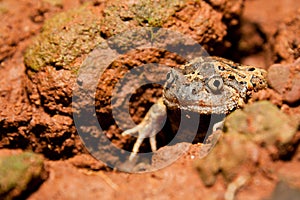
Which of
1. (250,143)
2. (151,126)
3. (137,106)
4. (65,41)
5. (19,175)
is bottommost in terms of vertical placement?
(19,175)

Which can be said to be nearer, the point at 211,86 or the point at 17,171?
the point at 17,171

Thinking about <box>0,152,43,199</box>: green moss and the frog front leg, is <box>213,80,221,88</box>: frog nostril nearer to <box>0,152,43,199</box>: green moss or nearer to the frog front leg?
the frog front leg

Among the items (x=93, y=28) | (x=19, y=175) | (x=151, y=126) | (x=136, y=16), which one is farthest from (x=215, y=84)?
(x=19, y=175)

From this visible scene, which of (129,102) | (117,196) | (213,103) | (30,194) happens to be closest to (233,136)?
(213,103)

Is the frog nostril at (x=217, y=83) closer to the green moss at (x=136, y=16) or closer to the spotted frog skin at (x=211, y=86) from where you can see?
the spotted frog skin at (x=211, y=86)

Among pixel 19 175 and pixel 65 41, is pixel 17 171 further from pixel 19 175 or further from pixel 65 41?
pixel 65 41

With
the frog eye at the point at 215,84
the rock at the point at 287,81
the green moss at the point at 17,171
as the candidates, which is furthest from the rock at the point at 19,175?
the rock at the point at 287,81

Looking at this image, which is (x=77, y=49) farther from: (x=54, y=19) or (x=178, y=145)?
(x=178, y=145)
